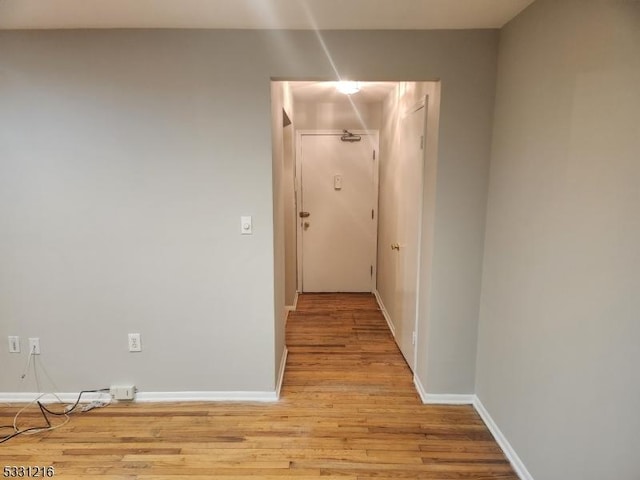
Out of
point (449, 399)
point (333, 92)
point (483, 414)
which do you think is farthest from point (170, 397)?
point (333, 92)

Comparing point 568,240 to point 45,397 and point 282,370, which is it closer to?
point 282,370

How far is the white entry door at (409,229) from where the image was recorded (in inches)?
102

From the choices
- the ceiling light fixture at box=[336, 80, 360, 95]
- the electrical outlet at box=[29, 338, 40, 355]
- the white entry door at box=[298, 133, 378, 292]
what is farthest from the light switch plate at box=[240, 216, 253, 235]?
the white entry door at box=[298, 133, 378, 292]

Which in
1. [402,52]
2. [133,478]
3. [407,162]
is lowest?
[133,478]

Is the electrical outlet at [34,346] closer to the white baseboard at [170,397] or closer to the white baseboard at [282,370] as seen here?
the white baseboard at [170,397]

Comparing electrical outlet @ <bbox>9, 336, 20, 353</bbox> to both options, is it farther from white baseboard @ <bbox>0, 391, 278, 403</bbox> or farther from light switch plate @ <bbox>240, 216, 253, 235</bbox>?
light switch plate @ <bbox>240, 216, 253, 235</bbox>

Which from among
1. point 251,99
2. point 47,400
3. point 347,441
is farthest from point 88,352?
point 251,99

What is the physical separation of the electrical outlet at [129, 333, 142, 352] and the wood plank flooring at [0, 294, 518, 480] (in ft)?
1.23

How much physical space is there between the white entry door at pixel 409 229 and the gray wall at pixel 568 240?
0.56 metres

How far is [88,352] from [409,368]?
7.60 ft

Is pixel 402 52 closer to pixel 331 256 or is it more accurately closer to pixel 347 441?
pixel 347 441

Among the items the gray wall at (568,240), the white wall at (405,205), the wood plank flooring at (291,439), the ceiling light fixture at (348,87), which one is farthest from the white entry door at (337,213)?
the gray wall at (568,240)

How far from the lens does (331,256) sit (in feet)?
15.4

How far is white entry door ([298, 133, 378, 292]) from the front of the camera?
4473 millimetres
